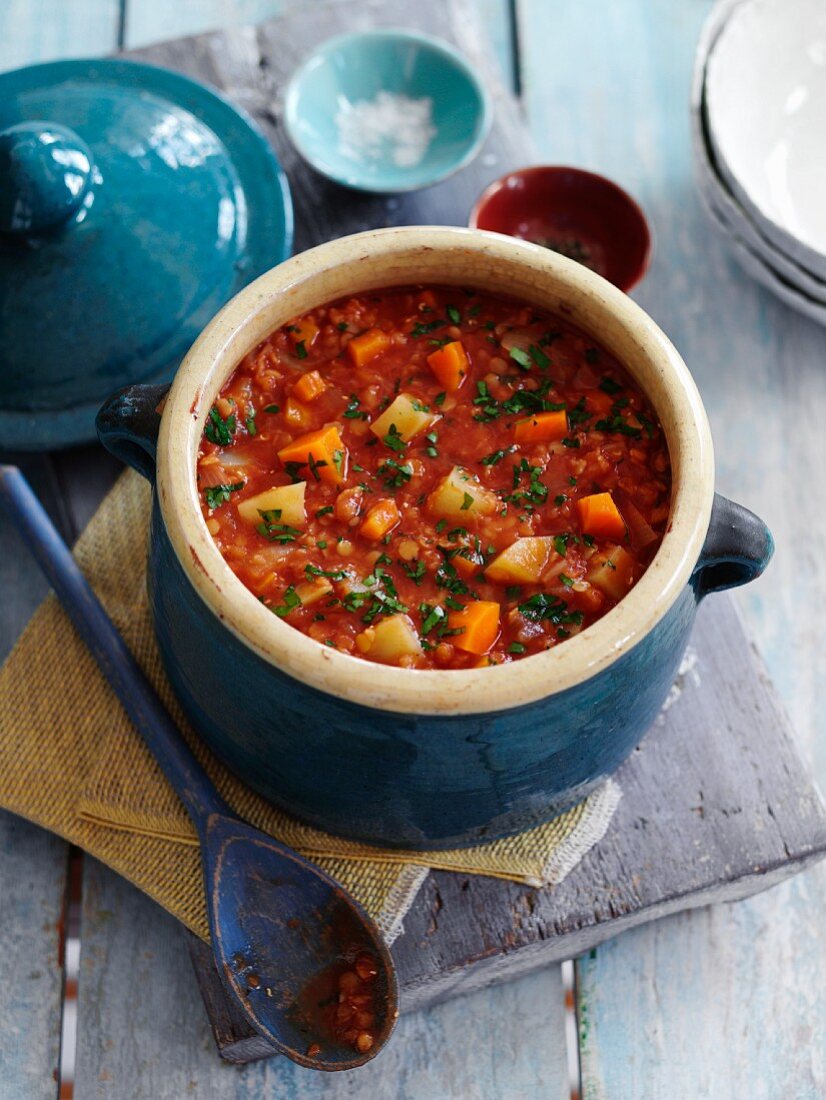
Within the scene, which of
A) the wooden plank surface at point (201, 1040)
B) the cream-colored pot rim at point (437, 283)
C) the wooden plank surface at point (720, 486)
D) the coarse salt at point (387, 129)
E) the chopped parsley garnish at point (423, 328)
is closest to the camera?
the cream-colored pot rim at point (437, 283)

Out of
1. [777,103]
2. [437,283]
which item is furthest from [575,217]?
[437,283]

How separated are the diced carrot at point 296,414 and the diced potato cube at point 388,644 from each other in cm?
37

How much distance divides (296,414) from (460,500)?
29cm

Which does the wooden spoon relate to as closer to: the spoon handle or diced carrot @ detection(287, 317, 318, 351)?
the spoon handle

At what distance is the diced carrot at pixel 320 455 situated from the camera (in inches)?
74.7

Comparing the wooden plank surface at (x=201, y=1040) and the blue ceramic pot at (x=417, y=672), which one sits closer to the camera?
the blue ceramic pot at (x=417, y=672)

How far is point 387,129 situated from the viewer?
286 cm

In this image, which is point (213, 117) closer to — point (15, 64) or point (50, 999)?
point (15, 64)

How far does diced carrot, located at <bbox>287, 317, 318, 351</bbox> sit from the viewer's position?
2.02 metres

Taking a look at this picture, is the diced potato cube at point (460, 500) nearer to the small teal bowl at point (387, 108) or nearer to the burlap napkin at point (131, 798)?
the burlap napkin at point (131, 798)

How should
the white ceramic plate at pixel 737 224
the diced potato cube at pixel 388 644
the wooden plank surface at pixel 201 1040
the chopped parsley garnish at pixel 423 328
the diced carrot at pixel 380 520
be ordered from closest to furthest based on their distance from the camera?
the diced potato cube at pixel 388 644, the diced carrot at pixel 380 520, the chopped parsley garnish at pixel 423 328, the wooden plank surface at pixel 201 1040, the white ceramic plate at pixel 737 224

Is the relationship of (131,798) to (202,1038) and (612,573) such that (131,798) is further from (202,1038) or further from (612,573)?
(612,573)

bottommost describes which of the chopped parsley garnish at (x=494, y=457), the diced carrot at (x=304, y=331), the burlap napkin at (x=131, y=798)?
the burlap napkin at (x=131, y=798)

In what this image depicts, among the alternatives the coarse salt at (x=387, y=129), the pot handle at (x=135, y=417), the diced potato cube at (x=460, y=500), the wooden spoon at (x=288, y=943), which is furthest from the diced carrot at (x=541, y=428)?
the coarse salt at (x=387, y=129)
